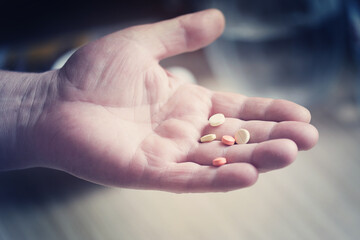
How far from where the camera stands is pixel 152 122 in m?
0.98

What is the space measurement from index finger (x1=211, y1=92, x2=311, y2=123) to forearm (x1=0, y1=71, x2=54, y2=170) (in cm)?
43

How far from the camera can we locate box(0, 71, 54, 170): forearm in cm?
101

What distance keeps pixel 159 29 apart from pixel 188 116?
0.25 m

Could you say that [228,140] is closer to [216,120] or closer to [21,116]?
[216,120]

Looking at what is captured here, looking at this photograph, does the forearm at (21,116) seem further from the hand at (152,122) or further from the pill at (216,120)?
the pill at (216,120)

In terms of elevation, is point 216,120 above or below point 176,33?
below

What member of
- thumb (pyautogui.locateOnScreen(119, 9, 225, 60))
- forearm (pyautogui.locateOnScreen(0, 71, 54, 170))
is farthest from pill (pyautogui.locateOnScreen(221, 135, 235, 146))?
forearm (pyautogui.locateOnScreen(0, 71, 54, 170))

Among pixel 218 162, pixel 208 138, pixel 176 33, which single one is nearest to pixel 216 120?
pixel 208 138

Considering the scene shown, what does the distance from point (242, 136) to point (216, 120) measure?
94 millimetres

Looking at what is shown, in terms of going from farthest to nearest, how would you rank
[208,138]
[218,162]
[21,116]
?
[21,116], [208,138], [218,162]

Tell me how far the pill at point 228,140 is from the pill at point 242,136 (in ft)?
0.04

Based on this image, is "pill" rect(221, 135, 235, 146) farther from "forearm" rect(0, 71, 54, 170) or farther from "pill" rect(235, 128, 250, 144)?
"forearm" rect(0, 71, 54, 170)

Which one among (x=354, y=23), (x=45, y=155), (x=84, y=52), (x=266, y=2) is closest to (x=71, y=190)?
(x=45, y=155)

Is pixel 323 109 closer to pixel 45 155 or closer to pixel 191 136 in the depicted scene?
pixel 191 136
